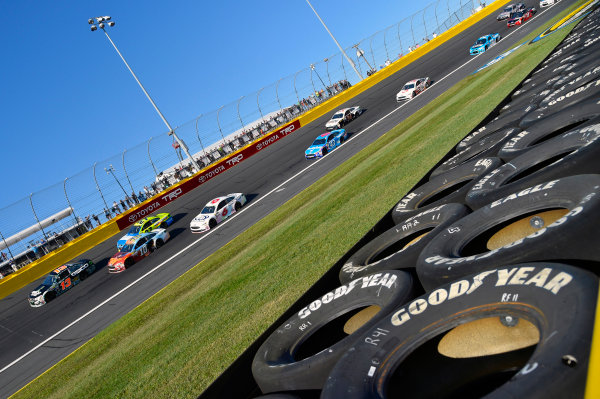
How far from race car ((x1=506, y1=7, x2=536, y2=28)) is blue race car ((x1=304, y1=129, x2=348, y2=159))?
29.8m

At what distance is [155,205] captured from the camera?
3219 cm

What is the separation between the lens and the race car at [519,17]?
1842 inches

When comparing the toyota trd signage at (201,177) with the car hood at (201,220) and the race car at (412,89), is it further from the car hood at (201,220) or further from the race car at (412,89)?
the race car at (412,89)

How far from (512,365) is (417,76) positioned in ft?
142

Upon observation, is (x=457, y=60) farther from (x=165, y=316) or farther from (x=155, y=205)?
(x=165, y=316)

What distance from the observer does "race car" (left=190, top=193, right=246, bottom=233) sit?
2380cm

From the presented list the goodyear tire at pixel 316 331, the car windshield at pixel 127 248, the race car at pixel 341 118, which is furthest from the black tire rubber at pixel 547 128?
the race car at pixel 341 118

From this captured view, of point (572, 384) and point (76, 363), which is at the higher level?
point (572, 384)

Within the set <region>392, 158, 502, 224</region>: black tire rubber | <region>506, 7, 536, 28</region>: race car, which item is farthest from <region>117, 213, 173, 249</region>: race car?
<region>506, 7, 536, 28</region>: race car

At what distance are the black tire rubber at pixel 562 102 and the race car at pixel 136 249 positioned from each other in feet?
68.0

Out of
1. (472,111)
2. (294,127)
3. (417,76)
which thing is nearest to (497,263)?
(472,111)

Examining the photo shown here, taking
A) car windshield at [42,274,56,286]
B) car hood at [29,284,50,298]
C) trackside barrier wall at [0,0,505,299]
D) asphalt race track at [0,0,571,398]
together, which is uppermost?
trackside barrier wall at [0,0,505,299]

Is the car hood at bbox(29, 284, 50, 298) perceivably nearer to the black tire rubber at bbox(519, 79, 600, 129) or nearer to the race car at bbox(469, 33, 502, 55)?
the black tire rubber at bbox(519, 79, 600, 129)

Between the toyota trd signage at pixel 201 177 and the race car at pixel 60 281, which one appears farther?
the toyota trd signage at pixel 201 177
